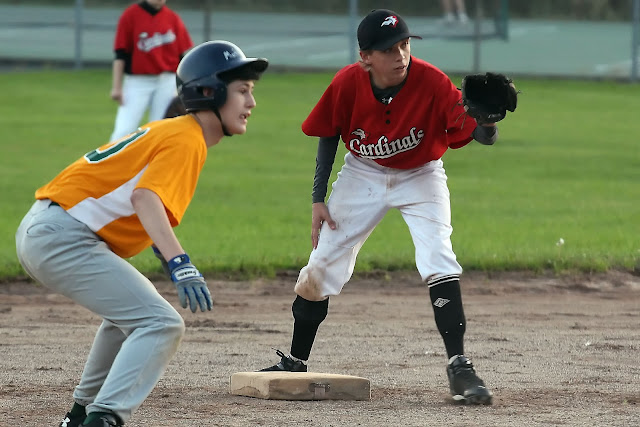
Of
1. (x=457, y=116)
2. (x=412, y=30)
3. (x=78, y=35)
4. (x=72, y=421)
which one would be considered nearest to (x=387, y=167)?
(x=457, y=116)

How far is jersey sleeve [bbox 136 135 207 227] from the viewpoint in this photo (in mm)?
4207

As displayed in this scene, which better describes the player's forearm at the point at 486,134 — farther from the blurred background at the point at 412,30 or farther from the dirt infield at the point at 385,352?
the blurred background at the point at 412,30

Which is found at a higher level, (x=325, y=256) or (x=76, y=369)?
(x=325, y=256)

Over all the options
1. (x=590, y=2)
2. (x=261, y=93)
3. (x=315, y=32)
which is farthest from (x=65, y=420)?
(x=590, y=2)

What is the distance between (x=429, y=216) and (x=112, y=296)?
5.85ft

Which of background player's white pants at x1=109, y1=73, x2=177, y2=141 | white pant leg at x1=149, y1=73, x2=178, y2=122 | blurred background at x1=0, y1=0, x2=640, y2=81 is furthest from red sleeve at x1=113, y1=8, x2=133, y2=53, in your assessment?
blurred background at x1=0, y1=0, x2=640, y2=81

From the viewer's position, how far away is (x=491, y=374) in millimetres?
5961

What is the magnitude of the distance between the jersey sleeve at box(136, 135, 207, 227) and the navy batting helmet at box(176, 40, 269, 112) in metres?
0.24

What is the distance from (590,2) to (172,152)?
2346cm

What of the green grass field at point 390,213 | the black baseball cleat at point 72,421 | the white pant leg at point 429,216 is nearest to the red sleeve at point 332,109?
the white pant leg at point 429,216

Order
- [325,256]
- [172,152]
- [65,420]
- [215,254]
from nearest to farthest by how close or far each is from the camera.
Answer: [172,152], [65,420], [325,256], [215,254]

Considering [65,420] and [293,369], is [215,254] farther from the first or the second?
[65,420]

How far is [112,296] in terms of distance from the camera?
432cm

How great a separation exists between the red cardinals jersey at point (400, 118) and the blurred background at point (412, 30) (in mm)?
15347
